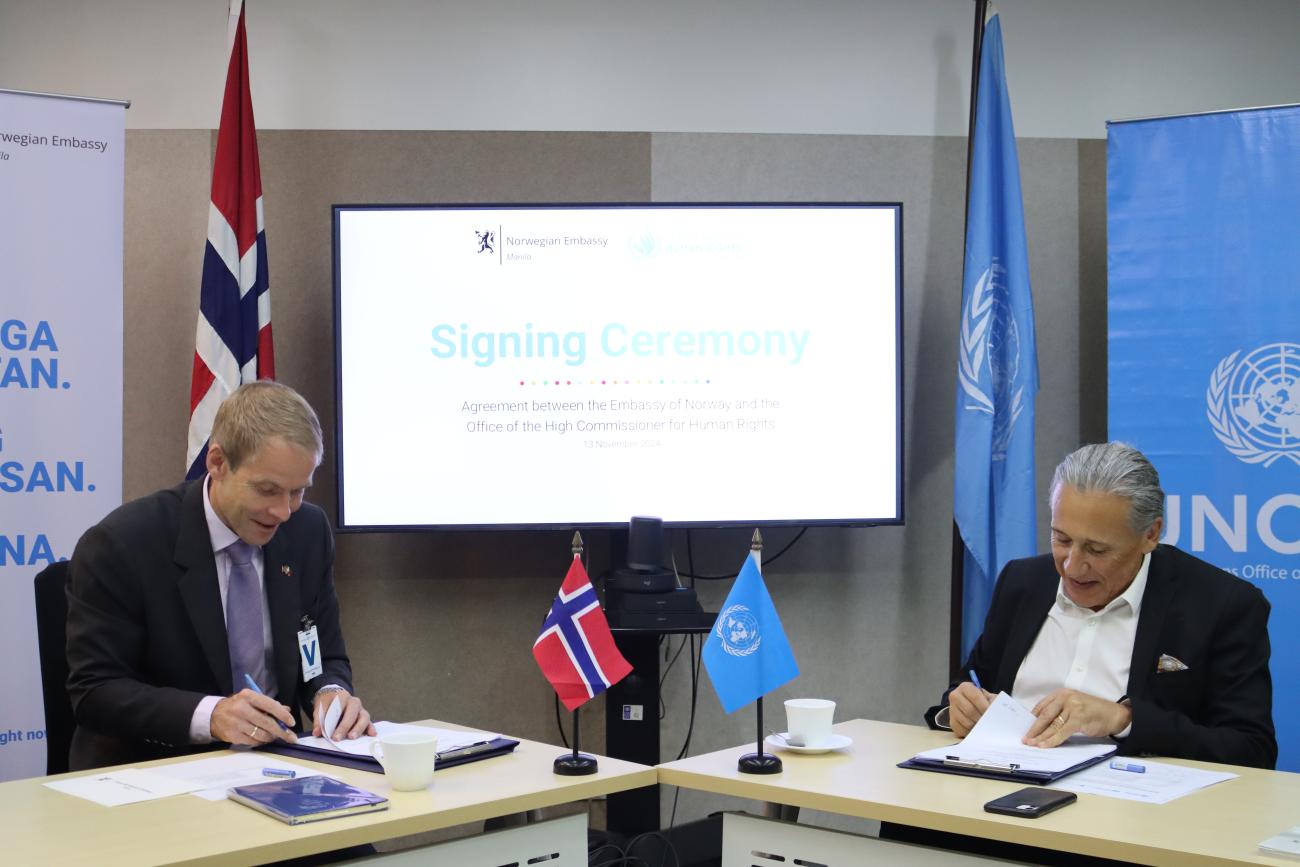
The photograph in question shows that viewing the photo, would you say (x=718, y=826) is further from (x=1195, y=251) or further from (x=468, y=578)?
(x=1195, y=251)

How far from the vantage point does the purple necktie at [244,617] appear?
2557mm

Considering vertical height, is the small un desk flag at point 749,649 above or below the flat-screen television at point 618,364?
below

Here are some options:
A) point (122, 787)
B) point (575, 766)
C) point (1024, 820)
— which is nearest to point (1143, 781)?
point (1024, 820)

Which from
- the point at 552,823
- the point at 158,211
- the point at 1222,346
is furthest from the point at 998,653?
the point at 158,211

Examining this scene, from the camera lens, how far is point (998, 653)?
110 inches

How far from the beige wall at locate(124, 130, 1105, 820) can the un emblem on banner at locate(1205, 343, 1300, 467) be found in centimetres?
67

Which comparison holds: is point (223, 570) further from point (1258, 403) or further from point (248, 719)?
point (1258, 403)

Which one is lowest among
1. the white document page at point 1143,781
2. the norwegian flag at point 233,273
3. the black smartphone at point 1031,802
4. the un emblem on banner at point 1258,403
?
the white document page at point 1143,781

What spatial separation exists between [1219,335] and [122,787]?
3481mm

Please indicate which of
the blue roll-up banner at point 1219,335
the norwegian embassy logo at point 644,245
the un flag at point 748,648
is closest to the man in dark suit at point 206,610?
the un flag at point 748,648

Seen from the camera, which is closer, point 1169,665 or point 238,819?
point 238,819

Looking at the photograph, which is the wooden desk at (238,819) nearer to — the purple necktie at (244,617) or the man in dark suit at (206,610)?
the man in dark suit at (206,610)

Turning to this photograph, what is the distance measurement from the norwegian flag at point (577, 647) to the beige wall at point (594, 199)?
2.30 m

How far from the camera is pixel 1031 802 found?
1927mm
